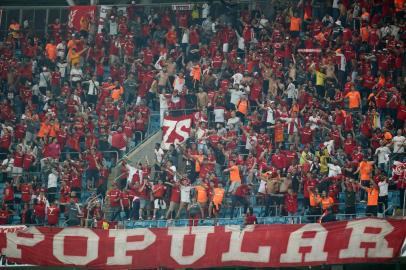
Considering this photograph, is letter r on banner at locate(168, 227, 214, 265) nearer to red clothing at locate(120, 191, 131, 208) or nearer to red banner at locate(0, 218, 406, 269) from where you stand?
red banner at locate(0, 218, 406, 269)

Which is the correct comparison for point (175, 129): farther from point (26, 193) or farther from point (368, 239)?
point (368, 239)

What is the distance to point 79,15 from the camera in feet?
128

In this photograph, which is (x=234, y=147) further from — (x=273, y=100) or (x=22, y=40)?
(x=22, y=40)

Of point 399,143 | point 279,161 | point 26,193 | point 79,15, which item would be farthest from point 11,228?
point 79,15

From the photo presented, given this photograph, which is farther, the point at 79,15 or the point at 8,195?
the point at 79,15

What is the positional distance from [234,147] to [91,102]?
20.3ft

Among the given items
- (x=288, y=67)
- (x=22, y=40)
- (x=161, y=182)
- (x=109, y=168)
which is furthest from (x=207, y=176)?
(x=22, y=40)

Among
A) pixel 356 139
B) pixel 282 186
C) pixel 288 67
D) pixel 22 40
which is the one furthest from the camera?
pixel 22 40

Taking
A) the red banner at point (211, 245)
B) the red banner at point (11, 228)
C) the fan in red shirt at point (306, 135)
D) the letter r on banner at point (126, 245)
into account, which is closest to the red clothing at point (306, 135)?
the fan in red shirt at point (306, 135)

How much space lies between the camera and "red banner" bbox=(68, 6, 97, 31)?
3875 cm

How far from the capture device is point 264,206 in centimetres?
2917

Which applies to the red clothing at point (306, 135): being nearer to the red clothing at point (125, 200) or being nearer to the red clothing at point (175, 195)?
the red clothing at point (175, 195)

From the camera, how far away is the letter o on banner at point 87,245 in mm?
26422

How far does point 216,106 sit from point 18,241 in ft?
29.1
